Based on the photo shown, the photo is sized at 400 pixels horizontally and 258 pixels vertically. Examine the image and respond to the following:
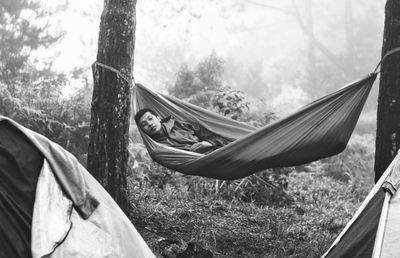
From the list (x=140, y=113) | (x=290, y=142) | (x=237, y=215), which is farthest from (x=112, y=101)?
(x=237, y=215)

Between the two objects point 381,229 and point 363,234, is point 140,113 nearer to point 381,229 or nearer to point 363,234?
point 363,234

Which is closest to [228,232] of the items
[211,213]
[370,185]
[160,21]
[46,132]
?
[211,213]

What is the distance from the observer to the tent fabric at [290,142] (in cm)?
275

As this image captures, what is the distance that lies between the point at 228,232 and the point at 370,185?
338 cm

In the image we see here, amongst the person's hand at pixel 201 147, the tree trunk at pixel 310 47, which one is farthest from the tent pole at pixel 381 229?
the tree trunk at pixel 310 47

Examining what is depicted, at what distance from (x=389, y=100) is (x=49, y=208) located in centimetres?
166

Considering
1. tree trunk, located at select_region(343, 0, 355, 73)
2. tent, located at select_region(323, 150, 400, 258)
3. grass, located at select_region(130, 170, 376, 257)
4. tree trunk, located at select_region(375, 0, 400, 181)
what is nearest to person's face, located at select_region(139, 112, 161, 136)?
grass, located at select_region(130, 170, 376, 257)

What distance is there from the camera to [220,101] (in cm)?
475

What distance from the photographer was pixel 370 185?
6.14m

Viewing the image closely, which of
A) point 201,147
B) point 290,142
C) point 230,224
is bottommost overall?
point 230,224

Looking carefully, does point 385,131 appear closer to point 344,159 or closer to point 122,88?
point 122,88

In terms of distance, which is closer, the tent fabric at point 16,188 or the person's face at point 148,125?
the tent fabric at point 16,188

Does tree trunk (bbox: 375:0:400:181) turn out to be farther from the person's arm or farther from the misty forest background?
the person's arm

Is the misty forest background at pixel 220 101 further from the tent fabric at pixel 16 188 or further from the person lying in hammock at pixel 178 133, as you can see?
the tent fabric at pixel 16 188
